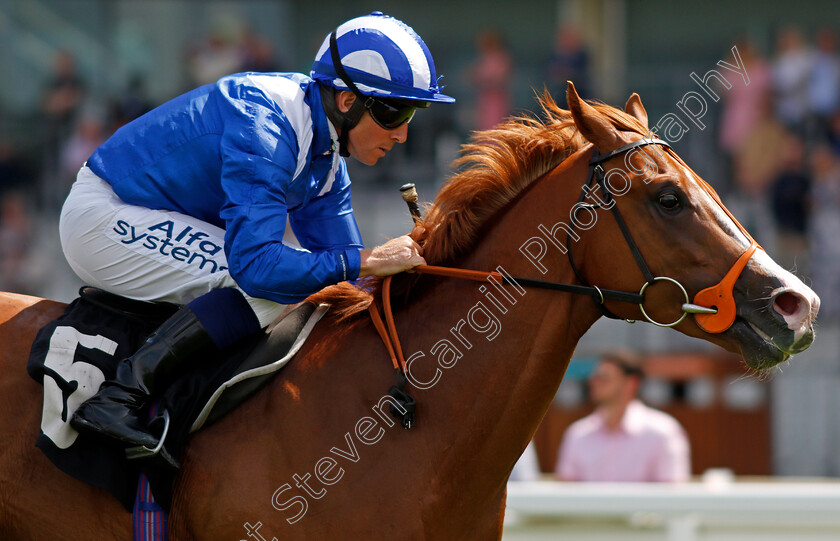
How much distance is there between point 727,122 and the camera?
913 cm

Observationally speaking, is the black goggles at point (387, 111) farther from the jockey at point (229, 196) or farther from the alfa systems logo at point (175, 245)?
the alfa systems logo at point (175, 245)

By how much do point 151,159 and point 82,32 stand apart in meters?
11.1

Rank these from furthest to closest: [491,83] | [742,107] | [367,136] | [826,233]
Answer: [491,83] → [742,107] → [826,233] → [367,136]

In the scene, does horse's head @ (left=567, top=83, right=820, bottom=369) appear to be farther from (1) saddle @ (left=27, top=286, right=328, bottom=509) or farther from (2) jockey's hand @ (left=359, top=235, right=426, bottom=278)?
(1) saddle @ (left=27, top=286, right=328, bottom=509)

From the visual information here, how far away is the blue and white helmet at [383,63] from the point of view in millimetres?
3010

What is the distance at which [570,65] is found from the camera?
32.2 feet

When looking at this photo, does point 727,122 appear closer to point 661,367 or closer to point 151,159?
point 661,367

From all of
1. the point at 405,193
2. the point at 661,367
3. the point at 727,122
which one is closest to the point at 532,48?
the point at 727,122

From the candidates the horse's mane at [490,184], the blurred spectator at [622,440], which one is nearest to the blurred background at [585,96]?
the blurred spectator at [622,440]

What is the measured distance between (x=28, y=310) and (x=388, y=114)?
1381mm

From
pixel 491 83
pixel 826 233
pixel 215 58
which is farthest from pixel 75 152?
pixel 826 233

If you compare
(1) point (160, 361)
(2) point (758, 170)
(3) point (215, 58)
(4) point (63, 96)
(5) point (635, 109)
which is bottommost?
(4) point (63, 96)

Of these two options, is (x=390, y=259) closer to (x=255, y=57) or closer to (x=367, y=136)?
(x=367, y=136)

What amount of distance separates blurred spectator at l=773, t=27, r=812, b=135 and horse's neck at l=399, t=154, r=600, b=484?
6.81 m
